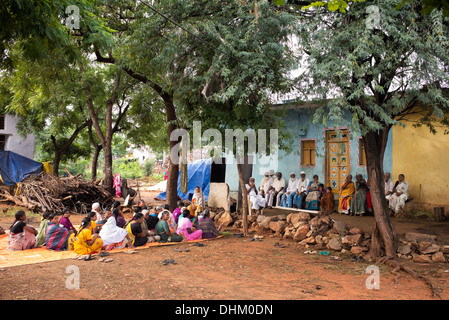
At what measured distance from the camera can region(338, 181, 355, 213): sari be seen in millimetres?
12148

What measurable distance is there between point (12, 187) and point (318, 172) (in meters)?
14.3

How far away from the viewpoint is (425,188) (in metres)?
11.8

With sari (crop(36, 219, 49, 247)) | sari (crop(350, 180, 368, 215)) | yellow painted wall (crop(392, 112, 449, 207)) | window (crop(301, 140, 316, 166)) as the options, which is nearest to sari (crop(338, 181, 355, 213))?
sari (crop(350, 180, 368, 215))

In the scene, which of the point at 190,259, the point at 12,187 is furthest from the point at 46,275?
the point at 12,187

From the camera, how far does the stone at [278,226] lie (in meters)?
10.9

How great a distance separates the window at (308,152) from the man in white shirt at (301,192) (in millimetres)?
1093

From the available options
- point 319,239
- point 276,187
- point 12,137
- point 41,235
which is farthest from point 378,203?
point 12,137

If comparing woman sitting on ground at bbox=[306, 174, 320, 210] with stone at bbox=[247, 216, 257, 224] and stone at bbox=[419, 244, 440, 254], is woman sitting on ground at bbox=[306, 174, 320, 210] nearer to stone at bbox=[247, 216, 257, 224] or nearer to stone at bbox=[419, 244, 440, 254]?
stone at bbox=[247, 216, 257, 224]

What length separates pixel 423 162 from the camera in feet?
38.8

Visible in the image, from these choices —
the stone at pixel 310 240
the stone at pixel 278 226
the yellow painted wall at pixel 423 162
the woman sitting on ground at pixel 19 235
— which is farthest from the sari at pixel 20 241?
the yellow painted wall at pixel 423 162

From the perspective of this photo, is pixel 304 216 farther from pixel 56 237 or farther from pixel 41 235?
pixel 41 235

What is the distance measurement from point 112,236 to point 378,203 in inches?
239

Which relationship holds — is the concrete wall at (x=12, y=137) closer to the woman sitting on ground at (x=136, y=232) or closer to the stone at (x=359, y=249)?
the woman sitting on ground at (x=136, y=232)

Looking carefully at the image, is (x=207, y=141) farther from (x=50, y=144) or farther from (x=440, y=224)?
(x=50, y=144)
